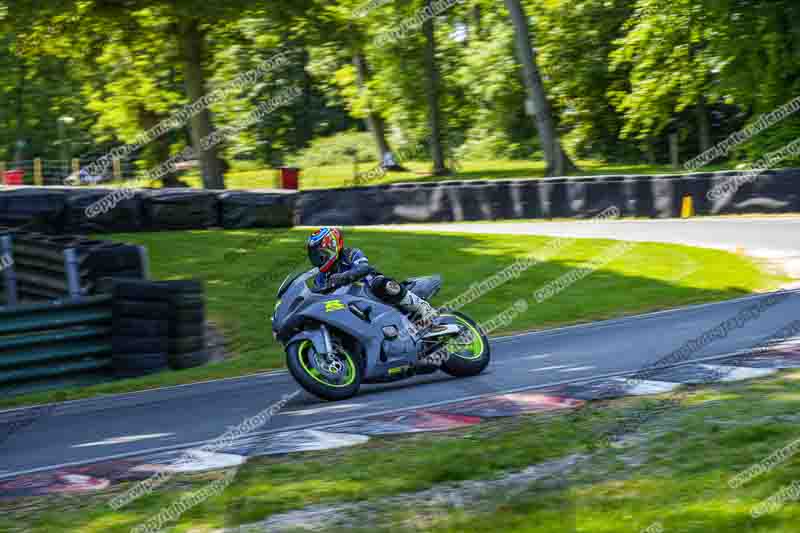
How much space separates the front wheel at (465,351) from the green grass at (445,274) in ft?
8.73

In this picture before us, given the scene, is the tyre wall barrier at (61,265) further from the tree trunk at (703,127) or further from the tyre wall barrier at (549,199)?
the tree trunk at (703,127)

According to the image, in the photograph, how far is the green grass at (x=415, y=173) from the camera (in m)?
38.8

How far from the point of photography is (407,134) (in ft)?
162

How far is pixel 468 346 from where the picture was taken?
33.1 feet

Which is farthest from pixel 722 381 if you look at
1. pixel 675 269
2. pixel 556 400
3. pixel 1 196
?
pixel 1 196

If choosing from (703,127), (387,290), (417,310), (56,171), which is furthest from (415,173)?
(387,290)

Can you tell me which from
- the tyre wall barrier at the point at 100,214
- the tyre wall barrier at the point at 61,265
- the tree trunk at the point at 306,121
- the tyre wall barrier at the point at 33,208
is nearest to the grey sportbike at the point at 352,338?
the tyre wall barrier at the point at 61,265

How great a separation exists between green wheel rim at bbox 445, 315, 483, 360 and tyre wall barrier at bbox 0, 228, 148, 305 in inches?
176

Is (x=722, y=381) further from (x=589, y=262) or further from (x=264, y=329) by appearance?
(x=589, y=262)

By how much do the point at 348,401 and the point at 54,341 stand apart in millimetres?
3745

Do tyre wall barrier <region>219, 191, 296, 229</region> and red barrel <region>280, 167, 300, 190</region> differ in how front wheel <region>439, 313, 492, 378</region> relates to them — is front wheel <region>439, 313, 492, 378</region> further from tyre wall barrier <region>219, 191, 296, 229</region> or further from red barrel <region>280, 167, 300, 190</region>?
red barrel <region>280, 167, 300, 190</region>

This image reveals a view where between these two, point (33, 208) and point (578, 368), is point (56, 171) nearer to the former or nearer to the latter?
point (33, 208)

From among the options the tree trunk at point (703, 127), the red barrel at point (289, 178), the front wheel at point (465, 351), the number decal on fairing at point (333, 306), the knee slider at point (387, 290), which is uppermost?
the tree trunk at point (703, 127)

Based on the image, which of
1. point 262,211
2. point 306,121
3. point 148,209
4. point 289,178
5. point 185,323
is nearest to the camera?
point 185,323
